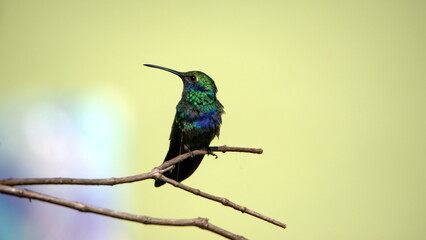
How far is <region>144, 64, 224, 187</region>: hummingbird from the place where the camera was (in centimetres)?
126

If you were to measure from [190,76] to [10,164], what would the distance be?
750mm

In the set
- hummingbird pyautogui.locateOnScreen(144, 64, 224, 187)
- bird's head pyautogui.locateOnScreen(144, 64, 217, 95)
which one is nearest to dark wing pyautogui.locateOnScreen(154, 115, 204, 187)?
hummingbird pyautogui.locateOnScreen(144, 64, 224, 187)

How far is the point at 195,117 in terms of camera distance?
1.27 m

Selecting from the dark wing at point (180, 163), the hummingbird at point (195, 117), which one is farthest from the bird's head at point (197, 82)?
the dark wing at point (180, 163)

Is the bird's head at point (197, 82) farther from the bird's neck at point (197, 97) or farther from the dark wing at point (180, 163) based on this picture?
the dark wing at point (180, 163)

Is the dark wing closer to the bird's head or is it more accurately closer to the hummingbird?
the hummingbird

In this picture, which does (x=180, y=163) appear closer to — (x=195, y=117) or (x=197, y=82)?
(x=195, y=117)

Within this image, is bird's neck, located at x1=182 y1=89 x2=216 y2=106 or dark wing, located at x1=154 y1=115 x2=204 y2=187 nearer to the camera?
dark wing, located at x1=154 y1=115 x2=204 y2=187

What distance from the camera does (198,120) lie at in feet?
4.13

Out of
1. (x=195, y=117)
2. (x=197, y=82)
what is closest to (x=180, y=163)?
(x=195, y=117)

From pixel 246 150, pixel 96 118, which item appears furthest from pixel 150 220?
pixel 96 118

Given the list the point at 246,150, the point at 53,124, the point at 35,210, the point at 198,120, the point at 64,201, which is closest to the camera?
the point at 64,201

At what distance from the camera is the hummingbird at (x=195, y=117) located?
1260 millimetres

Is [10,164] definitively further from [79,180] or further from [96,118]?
[79,180]
